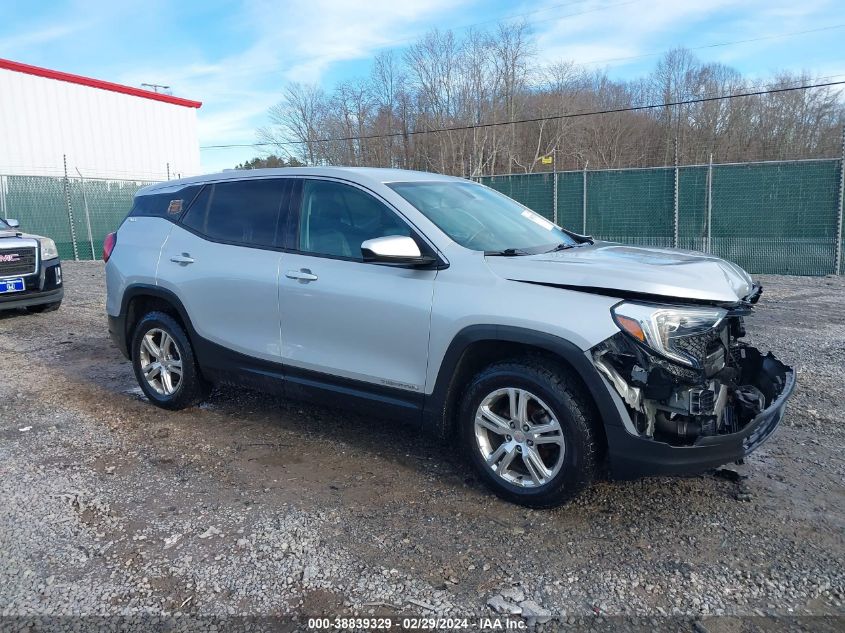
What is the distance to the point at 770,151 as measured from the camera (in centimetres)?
1967

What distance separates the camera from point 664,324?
3125 millimetres

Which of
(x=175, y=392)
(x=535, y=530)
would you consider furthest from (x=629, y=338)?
(x=175, y=392)

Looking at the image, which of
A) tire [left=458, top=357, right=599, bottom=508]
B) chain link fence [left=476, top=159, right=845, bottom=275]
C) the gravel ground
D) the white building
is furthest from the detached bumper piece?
the white building

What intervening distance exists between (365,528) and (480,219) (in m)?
2.03

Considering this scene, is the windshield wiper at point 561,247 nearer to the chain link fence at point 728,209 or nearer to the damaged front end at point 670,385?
the damaged front end at point 670,385

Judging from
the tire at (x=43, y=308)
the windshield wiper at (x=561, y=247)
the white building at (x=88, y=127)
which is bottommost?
the tire at (x=43, y=308)

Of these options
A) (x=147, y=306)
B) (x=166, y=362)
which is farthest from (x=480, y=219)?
(x=147, y=306)

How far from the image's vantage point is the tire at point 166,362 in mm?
5062

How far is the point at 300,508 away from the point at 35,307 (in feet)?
27.3

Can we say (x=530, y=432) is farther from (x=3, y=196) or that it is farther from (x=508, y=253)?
(x=3, y=196)

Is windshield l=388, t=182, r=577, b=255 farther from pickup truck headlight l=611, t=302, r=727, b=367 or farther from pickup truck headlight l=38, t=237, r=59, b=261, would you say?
pickup truck headlight l=38, t=237, r=59, b=261

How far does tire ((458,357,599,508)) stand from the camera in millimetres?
3279

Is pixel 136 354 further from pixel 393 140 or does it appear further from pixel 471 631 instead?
pixel 393 140

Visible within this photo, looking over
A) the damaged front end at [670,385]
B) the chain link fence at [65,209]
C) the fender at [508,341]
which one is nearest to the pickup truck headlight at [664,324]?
the damaged front end at [670,385]
